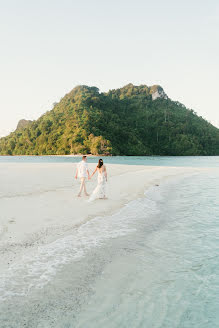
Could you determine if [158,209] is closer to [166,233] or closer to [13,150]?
[166,233]

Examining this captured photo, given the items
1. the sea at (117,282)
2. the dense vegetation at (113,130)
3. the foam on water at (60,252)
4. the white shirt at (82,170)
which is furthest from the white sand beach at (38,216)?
the dense vegetation at (113,130)

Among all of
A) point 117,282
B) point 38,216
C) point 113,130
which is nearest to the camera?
point 117,282

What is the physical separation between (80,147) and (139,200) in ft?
383

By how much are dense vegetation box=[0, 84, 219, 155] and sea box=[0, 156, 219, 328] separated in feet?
387

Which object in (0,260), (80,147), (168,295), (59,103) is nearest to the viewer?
(168,295)

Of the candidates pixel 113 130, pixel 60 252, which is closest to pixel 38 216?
pixel 60 252

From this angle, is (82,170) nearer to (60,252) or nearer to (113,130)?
(60,252)

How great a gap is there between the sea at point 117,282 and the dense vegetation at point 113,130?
118018mm

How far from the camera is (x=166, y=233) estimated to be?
8484mm

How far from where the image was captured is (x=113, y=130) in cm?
14462

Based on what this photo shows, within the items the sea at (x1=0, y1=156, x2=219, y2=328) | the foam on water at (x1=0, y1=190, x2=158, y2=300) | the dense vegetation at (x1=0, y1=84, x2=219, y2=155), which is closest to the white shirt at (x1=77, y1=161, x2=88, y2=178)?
the foam on water at (x1=0, y1=190, x2=158, y2=300)

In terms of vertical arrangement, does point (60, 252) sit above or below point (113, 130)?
below

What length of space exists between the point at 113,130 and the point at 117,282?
463 ft

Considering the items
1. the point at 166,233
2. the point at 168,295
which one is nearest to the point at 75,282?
the point at 168,295
